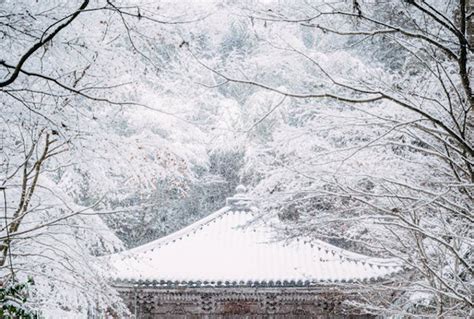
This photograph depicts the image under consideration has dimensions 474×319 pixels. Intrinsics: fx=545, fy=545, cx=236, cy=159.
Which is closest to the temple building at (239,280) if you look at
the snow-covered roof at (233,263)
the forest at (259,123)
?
the snow-covered roof at (233,263)

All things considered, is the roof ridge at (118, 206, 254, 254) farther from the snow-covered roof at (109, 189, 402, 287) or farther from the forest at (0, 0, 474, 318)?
the forest at (0, 0, 474, 318)

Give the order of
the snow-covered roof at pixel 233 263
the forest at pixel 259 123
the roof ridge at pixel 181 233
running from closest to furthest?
the forest at pixel 259 123
the snow-covered roof at pixel 233 263
the roof ridge at pixel 181 233

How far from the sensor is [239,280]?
→ 30.0 feet

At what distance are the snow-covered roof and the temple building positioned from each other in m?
0.02

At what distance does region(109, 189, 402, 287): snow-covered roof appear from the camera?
9102 millimetres

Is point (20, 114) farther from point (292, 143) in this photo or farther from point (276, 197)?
point (292, 143)

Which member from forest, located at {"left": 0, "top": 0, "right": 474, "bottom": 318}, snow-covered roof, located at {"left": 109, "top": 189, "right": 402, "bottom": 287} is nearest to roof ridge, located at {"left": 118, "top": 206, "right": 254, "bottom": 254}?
snow-covered roof, located at {"left": 109, "top": 189, "right": 402, "bottom": 287}

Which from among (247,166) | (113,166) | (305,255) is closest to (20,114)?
(113,166)

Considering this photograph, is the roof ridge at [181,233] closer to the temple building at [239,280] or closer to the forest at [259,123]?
the temple building at [239,280]

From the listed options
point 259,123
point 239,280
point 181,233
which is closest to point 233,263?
point 239,280

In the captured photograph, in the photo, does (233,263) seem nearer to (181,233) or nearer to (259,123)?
(181,233)

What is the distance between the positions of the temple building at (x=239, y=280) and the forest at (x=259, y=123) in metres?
3.25

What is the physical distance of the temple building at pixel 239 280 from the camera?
914 centimetres

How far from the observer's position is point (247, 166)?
1590cm
